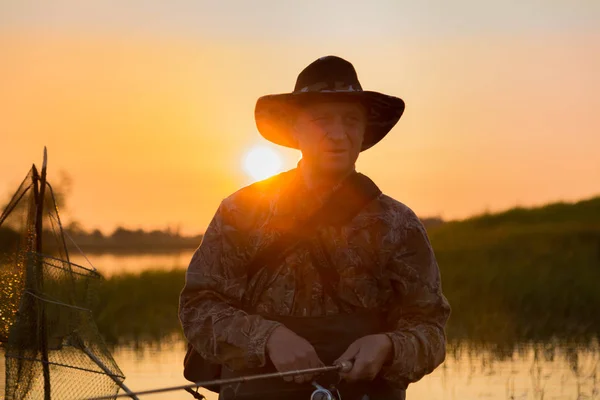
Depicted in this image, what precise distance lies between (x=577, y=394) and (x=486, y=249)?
441 inches

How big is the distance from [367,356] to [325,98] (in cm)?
115

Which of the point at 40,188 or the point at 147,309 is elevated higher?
the point at 40,188

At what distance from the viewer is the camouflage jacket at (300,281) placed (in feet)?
15.7

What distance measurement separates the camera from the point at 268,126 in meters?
5.40

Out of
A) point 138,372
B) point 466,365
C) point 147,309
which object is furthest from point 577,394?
point 147,309

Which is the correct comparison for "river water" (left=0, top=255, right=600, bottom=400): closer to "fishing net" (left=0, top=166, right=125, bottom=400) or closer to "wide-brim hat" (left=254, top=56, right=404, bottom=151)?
"fishing net" (left=0, top=166, right=125, bottom=400)

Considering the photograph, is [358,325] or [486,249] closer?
[358,325]

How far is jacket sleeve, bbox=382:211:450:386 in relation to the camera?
4.80 meters

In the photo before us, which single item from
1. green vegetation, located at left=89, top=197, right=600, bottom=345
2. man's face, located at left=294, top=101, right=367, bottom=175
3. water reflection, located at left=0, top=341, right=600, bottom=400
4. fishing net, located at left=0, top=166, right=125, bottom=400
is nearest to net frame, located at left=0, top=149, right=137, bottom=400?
fishing net, located at left=0, top=166, right=125, bottom=400

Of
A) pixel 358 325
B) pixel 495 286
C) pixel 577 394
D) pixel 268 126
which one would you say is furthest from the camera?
pixel 495 286

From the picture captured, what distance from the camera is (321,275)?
4.80 metres

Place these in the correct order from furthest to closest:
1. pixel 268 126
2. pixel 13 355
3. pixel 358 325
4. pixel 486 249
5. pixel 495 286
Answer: pixel 486 249 < pixel 495 286 < pixel 13 355 < pixel 268 126 < pixel 358 325

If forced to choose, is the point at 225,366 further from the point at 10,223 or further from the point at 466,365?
the point at 466,365

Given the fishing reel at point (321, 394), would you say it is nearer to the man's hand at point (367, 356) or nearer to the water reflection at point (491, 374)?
the man's hand at point (367, 356)
